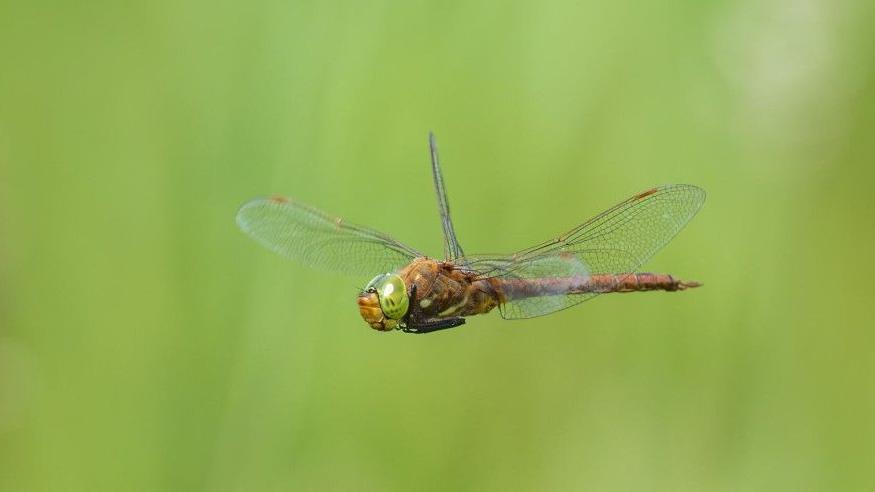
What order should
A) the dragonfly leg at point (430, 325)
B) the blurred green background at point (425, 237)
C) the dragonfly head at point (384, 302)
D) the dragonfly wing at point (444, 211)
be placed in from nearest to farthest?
1. the dragonfly head at point (384, 302)
2. the dragonfly leg at point (430, 325)
3. the dragonfly wing at point (444, 211)
4. the blurred green background at point (425, 237)

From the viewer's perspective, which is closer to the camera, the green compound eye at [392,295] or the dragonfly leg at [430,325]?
the green compound eye at [392,295]

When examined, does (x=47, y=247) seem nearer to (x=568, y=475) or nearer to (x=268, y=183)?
(x=268, y=183)

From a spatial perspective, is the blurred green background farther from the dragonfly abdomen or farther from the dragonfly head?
the dragonfly head

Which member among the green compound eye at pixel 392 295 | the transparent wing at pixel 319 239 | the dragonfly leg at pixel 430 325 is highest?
the transparent wing at pixel 319 239

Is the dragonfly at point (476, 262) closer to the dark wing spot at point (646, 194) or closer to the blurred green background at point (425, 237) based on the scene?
the dark wing spot at point (646, 194)

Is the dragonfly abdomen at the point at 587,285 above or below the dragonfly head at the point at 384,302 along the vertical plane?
above

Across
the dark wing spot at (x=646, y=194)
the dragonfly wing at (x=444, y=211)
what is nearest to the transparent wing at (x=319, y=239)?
the dragonfly wing at (x=444, y=211)

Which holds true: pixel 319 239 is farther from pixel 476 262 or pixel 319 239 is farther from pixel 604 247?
pixel 604 247

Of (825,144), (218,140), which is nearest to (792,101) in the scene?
(825,144)
